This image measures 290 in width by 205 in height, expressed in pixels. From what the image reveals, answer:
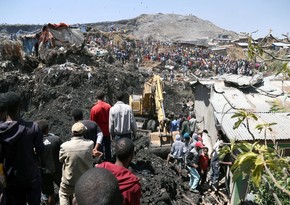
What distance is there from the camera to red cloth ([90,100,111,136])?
661 centimetres

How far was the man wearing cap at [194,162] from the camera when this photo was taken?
860cm

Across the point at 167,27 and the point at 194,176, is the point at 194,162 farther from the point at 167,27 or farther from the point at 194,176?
the point at 167,27

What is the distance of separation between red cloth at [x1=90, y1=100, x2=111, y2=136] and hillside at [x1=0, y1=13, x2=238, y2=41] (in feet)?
224

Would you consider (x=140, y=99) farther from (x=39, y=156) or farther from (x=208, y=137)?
(x=39, y=156)

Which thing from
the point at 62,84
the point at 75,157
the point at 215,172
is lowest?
the point at 215,172

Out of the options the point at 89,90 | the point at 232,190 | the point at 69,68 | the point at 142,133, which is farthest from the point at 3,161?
the point at 69,68

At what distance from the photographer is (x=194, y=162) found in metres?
8.69

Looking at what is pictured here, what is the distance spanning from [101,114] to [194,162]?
133 inches

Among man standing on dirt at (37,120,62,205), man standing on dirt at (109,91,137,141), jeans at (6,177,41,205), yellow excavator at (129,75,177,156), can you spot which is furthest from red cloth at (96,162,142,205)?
yellow excavator at (129,75,177,156)

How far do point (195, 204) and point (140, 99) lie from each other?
6958 millimetres

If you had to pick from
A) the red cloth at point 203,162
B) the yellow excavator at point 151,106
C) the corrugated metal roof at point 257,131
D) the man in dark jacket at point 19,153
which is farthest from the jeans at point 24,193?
the yellow excavator at point 151,106

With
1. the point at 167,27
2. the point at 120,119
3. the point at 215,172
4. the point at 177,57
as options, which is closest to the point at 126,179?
the point at 120,119

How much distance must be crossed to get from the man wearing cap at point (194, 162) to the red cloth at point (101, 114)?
2.98m

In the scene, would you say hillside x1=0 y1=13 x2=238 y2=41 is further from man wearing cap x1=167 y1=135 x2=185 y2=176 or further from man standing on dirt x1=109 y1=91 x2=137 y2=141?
man standing on dirt x1=109 y1=91 x2=137 y2=141
